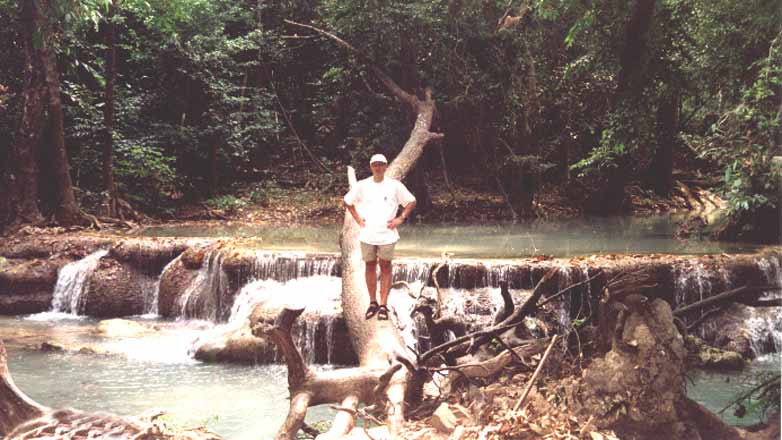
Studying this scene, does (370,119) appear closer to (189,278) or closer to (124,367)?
(189,278)

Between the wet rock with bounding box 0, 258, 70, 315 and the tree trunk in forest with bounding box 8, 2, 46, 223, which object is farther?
the tree trunk in forest with bounding box 8, 2, 46, 223

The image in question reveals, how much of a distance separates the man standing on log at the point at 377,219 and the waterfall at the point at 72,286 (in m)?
8.38

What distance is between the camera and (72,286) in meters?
13.7

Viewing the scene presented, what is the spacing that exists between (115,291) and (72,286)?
0.88 m

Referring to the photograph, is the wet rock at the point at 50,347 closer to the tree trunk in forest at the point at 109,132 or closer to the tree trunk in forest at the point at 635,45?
the tree trunk in forest at the point at 109,132

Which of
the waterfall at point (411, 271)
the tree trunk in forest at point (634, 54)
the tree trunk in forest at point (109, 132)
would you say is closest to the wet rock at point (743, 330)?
the tree trunk in forest at point (634, 54)

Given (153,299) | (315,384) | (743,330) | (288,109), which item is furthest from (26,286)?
(288,109)

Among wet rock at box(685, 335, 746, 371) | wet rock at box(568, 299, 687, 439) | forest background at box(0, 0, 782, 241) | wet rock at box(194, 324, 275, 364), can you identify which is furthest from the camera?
forest background at box(0, 0, 782, 241)

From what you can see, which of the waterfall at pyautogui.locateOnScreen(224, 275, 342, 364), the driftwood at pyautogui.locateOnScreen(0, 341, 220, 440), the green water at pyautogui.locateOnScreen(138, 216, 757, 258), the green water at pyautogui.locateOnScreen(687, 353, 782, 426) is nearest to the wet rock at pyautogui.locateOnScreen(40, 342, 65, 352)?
the waterfall at pyautogui.locateOnScreen(224, 275, 342, 364)

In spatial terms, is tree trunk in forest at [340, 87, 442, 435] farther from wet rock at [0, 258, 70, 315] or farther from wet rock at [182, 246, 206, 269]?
wet rock at [0, 258, 70, 315]

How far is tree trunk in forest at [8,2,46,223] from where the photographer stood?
16.0 meters

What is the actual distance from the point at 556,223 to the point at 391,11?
6.83m

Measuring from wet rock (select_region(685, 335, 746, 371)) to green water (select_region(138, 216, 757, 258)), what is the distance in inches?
141

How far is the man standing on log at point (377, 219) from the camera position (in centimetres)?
702
